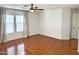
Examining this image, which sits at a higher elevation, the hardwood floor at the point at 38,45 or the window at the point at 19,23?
the window at the point at 19,23

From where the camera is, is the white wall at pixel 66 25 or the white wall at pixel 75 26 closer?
the white wall at pixel 75 26

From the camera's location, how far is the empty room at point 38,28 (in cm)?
224

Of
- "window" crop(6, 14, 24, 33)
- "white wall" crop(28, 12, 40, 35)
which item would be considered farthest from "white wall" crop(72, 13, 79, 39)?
"window" crop(6, 14, 24, 33)

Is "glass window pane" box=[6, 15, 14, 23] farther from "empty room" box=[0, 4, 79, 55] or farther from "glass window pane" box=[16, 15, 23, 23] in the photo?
"glass window pane" box=[16, 15, 23, 23]

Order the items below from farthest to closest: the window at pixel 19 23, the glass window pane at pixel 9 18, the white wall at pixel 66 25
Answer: the white wall at pixel 66 25
the window at pixel 19 23
the glass window pane at pixel 9 18

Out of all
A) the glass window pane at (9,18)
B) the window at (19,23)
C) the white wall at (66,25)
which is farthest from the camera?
the white wall at (66,25)

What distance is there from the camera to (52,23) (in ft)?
8.95

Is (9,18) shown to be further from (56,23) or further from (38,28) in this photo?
(56,23)

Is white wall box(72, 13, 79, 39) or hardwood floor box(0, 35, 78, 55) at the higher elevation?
white wall box(72, 13, 79, 39)

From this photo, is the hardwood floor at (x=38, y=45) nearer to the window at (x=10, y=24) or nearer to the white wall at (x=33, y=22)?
the white wall at (x=33, y=22)

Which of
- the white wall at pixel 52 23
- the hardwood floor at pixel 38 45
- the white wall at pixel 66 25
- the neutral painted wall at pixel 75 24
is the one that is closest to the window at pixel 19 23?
the hardwood floor at pixel 38 45

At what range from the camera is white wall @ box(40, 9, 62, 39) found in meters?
2.53
